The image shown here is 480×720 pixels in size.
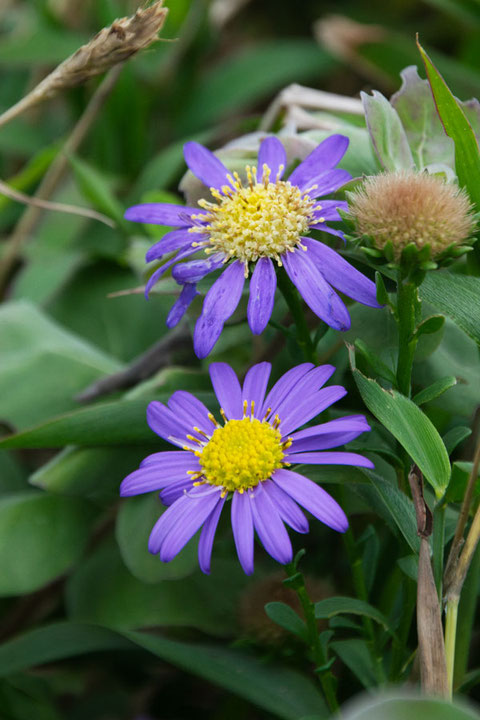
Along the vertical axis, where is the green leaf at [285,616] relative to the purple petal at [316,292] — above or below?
below

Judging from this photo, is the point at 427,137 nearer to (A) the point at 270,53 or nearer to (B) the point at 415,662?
(B) the point at 415,662

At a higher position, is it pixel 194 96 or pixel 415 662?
pixel 194 96

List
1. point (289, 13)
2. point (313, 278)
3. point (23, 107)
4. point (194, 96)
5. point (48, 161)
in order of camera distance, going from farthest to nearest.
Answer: point (289, 13) → point (194, 96) → point (48, 161) → point (23, 107) → point (313, 278)

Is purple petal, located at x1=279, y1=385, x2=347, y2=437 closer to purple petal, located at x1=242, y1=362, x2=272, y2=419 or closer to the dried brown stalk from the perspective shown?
purple petal, located at x1=242, y1=362, x2=272, y2=419

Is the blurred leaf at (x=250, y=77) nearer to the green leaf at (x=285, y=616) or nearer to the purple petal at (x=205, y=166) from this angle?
the purple petal at (x=205, y=166)

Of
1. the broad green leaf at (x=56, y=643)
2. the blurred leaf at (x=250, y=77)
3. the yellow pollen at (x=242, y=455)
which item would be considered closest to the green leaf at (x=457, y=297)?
the yellow pollen at (x=242, y=455)

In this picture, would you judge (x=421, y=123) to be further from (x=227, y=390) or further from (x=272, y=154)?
(x=227, y=390)

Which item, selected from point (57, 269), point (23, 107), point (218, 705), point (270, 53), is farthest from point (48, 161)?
point (218, 705)
